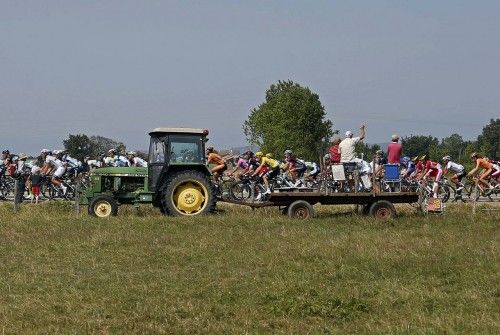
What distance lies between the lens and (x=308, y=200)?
1930 cm

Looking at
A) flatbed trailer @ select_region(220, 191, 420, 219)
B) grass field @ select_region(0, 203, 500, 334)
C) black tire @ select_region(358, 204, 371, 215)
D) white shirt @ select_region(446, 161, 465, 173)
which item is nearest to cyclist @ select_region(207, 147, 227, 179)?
flatbed trailer @ select_region(220, 191, 420, 219)

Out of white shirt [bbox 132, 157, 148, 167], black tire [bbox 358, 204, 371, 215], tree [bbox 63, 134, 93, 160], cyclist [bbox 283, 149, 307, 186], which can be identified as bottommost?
black tire [bbox 358, 204, 371, 215]

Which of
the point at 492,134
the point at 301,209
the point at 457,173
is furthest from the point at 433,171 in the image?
the point at 492,134

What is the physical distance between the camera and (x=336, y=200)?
19219 millimetres

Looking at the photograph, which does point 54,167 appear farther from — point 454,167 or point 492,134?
point 492,134

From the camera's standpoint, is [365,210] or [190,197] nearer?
[190,197]

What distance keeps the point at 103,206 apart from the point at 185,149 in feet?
8.04

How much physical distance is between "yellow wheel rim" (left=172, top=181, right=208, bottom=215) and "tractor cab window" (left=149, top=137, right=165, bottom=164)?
92cm

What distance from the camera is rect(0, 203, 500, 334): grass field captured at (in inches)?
322

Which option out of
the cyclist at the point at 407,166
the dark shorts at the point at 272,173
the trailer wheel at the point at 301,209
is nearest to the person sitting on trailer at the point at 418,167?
the cyclist at the point at 407,166

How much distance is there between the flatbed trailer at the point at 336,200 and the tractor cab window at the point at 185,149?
83.2 inches

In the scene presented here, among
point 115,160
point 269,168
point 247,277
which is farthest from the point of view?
point 115,160

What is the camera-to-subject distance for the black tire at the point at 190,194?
19.4 meters

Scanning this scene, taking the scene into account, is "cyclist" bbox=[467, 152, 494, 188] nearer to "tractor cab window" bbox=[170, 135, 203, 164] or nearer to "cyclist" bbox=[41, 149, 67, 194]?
"tractor cab window" bbox=[170, 135, 203, 164]
